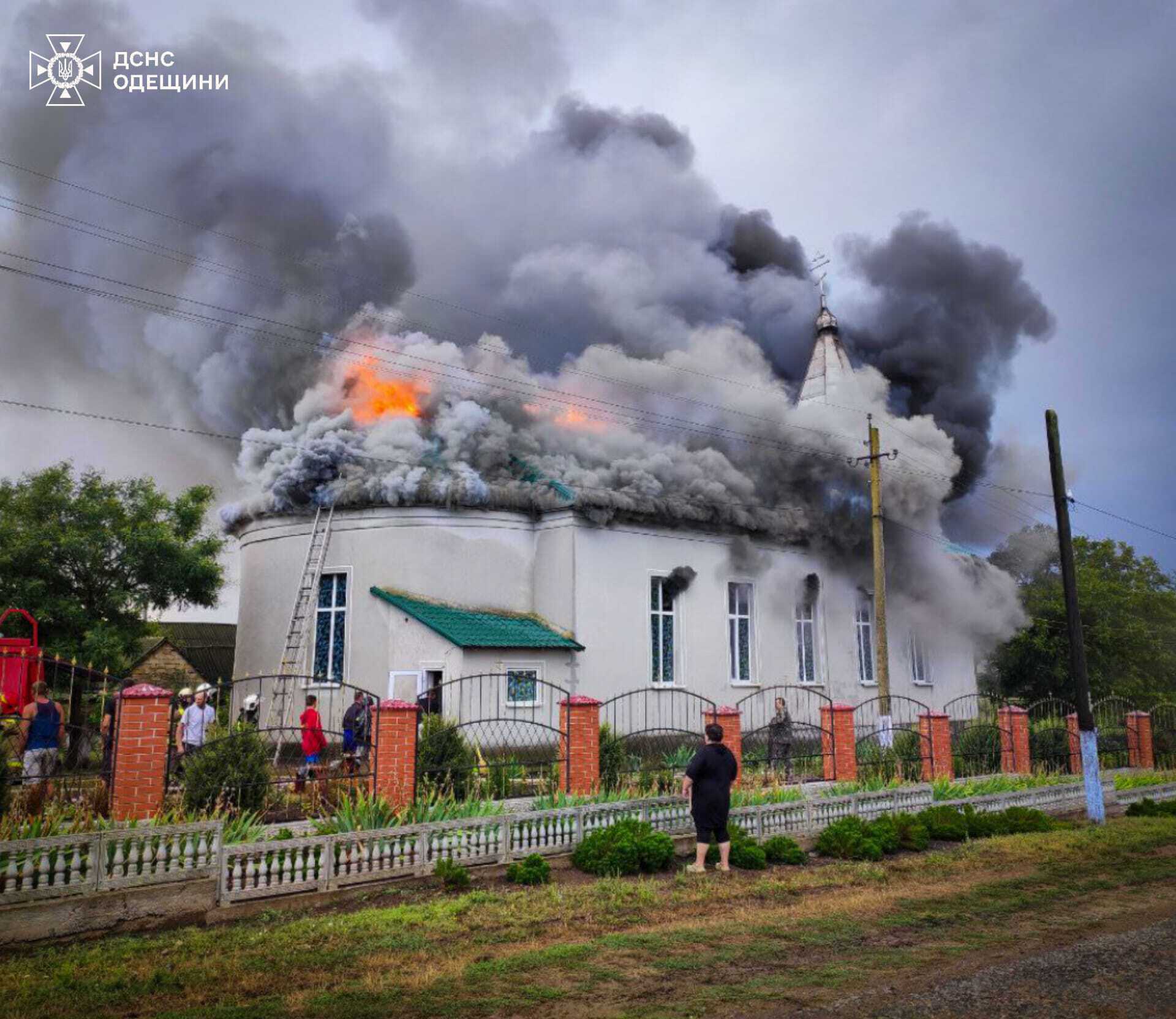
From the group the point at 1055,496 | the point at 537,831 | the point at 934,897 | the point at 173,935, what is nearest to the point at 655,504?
the point at 1055,496

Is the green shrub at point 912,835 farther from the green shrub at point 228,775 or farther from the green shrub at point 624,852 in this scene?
the green shrub at point 228,775

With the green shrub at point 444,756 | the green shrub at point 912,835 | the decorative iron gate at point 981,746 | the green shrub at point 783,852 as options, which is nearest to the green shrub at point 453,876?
the green shrub at point 444,756

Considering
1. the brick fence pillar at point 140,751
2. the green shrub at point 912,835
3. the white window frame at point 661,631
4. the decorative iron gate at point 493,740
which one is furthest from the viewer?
the white window frame at point 661,631

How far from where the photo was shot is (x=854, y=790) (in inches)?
615

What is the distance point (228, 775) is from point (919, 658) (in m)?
25.7

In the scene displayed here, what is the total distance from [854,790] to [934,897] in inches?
239

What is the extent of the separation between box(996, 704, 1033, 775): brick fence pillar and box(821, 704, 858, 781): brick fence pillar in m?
5.01

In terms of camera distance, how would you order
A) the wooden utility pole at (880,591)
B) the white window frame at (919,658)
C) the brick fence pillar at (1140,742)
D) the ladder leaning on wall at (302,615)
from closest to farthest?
the ladder leaning on wall at (302,615) < the wooden utility pole at (880,591) < the brick fence pillar at (1140,742) < the white window frame at (919,658)

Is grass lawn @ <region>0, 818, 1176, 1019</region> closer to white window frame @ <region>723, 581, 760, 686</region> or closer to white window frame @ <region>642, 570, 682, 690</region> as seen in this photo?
white window frame @ <region>642, 570, 682, 690</region>

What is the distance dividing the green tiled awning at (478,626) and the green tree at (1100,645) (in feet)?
70.4

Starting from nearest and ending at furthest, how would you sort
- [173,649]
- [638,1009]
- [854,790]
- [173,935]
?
[638,1009]
[173,935]
[854,790]
[173,649]

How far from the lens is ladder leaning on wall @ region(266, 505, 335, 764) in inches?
814

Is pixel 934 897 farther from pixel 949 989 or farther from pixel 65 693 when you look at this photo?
pixel 65 693

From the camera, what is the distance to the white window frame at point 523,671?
796 inches
